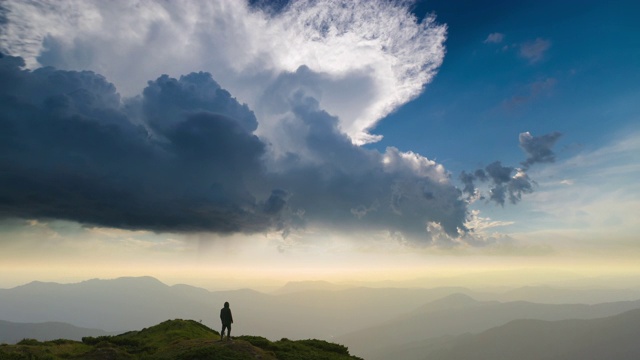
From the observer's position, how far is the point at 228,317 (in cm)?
3781

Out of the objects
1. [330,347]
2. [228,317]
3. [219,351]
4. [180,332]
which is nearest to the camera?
[219,351]

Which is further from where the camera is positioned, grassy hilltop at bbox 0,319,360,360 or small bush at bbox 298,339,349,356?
small bush at bbox 298,339,349,356

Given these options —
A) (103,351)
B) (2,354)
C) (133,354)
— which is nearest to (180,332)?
(133,354)

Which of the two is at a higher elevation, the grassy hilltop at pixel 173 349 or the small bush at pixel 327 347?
the grassy hilltop at pixel 173 349

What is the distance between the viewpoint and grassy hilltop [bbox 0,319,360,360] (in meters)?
32.0

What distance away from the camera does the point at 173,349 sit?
121 feet

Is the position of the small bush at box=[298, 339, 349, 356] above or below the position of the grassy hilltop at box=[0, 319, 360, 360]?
below

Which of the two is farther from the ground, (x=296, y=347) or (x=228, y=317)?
(x=228, y=317)

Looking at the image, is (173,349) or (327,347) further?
(327,347)

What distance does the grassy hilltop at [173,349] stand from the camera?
3198cm

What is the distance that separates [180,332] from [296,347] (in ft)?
59.3

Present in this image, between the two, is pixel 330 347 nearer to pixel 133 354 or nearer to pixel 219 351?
pixel 219 351

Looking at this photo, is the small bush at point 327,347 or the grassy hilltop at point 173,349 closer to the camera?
the grassy hilltop at point 173,349

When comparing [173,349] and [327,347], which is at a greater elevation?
[173,349]
